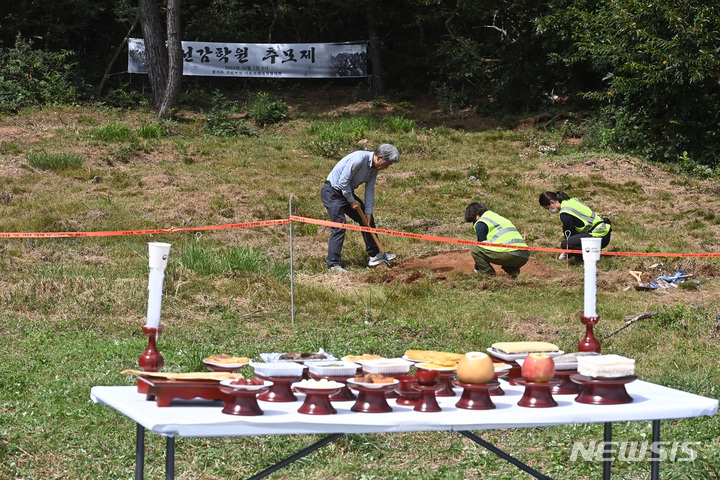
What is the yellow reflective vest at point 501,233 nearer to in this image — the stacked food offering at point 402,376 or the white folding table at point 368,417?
the stacked food offering at point 402,376

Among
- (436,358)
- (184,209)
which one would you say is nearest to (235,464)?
(436,358)

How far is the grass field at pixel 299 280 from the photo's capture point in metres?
4.66

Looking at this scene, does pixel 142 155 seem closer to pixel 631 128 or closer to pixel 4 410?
pixel 631 128

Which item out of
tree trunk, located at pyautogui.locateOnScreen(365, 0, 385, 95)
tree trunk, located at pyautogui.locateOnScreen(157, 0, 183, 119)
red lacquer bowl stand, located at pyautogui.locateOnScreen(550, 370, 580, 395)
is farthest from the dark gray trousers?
tree trunk, located at pyautogui.locateOnScreen(365, 0, 385, 95)

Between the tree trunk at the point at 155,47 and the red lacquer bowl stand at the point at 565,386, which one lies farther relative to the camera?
the tree trunk at the point at 155,47

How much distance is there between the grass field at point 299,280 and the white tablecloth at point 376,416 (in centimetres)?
167

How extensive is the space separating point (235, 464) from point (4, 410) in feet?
5.20

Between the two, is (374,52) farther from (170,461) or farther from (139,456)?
(170,461)

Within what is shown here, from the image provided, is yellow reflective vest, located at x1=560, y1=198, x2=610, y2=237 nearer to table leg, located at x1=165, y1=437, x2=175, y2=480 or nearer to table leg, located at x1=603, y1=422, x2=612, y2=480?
table leg, located at x1=603, y1=422, x2=612, y2=480

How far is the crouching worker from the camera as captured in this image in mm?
9076

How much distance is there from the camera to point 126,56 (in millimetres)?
23766

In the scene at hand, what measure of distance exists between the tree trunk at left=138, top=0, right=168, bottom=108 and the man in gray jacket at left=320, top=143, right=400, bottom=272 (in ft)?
37.8

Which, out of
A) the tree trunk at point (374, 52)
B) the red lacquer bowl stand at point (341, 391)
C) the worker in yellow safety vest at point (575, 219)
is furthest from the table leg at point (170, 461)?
the tree trunk at point (374, 52)

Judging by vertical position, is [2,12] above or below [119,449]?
above
